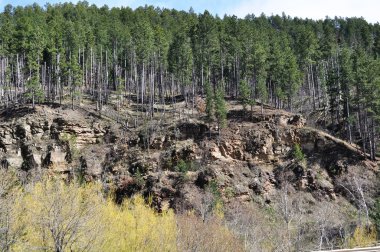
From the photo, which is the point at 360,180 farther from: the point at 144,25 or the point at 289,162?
the point at 144,25

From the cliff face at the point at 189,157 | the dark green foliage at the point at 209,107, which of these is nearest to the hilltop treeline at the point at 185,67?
the cliff face at the point at 189,157

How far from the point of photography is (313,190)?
165 feet

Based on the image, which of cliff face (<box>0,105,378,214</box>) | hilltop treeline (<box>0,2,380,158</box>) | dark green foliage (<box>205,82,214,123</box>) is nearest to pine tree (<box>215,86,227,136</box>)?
dark green foliage (<box>205,82,214,123</box>)

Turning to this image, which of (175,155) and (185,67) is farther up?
(185,67)

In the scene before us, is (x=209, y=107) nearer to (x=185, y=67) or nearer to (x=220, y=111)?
(x=220, y=111)

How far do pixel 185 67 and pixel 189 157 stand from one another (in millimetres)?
21498

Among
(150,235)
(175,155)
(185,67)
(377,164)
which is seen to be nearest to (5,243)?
(150,235)

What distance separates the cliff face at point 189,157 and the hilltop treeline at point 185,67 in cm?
506

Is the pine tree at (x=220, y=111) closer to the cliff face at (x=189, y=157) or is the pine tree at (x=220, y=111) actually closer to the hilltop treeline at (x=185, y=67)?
the cliff face at (x=189, y=157)

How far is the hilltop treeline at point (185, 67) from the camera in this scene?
59406 mm

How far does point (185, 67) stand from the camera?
6888 centimetres

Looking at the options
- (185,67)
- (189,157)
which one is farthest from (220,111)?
(185,67)

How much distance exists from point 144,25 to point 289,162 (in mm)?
35915

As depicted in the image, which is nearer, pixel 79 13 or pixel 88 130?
pixel 88 130
